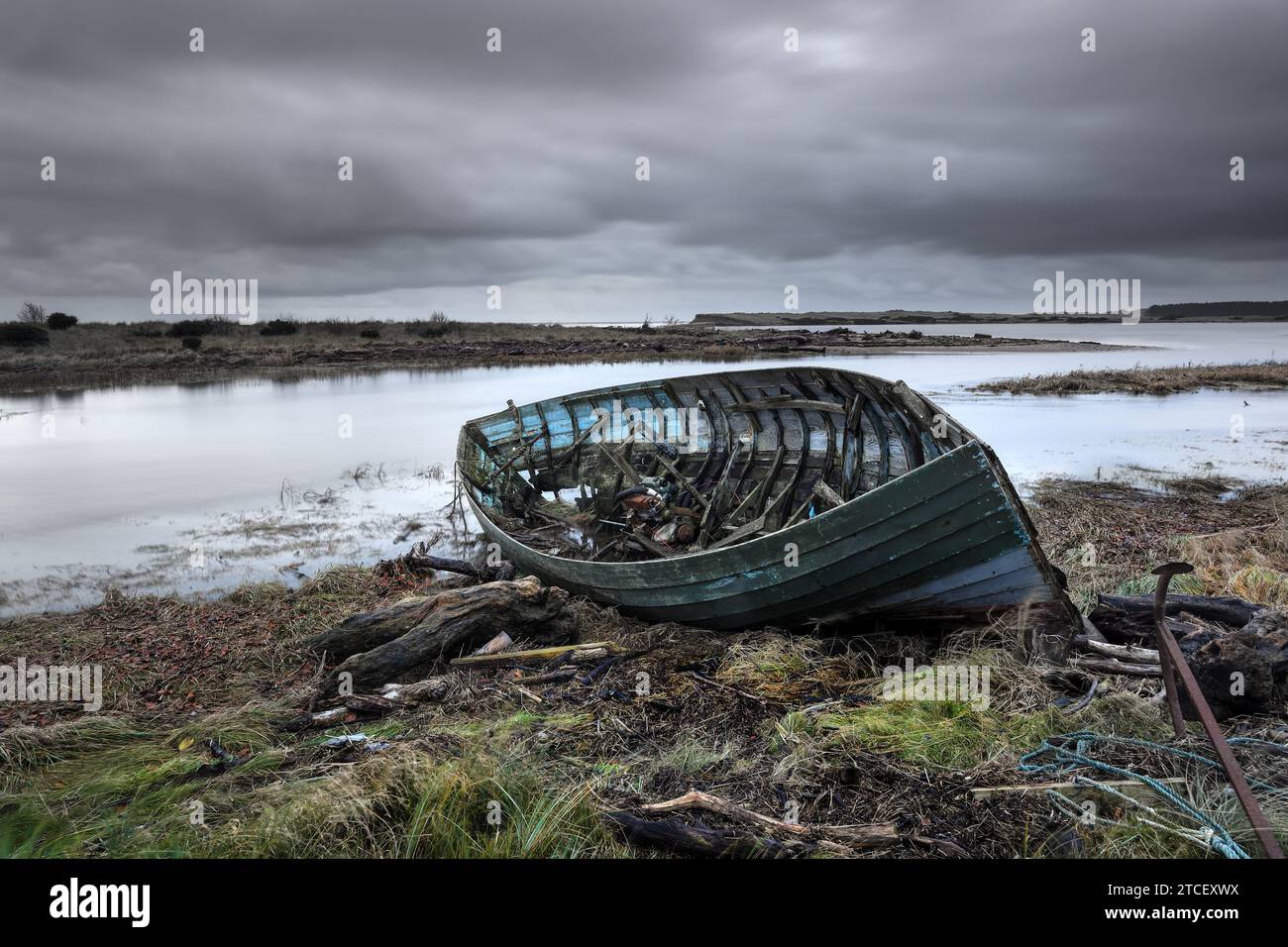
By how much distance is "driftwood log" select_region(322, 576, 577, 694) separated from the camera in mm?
6969

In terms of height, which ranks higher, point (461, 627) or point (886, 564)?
point (886, 564)

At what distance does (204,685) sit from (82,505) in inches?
407

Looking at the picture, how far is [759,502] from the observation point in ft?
30.7

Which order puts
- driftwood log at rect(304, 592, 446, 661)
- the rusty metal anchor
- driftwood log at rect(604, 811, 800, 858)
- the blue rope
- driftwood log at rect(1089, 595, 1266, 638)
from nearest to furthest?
the rusty metal anchor → driftwood log at rect(604, 811, 800, 858) → the blue rope → driftwood log at rect(1089, 595, 1266, 638) → driftwood log at rect(304, 592, 446, 661)

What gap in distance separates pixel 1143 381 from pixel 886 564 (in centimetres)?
3208

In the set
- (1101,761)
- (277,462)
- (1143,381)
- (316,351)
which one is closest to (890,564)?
(1101,761)

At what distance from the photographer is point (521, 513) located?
40.1ft

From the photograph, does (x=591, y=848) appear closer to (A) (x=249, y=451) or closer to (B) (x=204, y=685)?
(B) (x=204, y=685)

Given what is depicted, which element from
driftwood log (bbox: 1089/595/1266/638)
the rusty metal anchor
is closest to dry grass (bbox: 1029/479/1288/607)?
driftwood log (bbox: 1089/595/1266/638)

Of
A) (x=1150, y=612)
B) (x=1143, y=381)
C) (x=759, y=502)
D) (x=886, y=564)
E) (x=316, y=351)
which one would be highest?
(x=316, y=351)

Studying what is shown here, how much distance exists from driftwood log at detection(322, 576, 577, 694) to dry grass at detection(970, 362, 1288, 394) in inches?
1107

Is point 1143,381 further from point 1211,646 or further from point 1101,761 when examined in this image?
point 1101,761

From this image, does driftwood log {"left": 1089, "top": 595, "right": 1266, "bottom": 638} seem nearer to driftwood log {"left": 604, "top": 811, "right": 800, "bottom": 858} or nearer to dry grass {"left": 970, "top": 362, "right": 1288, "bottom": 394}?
driftwood log {"left": 604, "top": 811, "right": 800, "bottom": 858}
